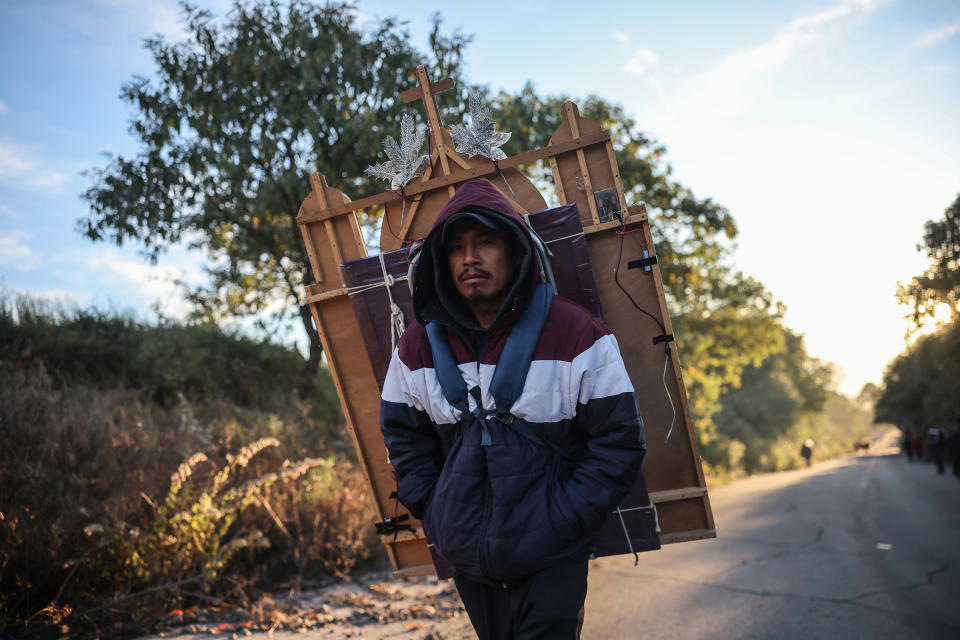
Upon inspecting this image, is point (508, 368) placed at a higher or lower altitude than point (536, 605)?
higher

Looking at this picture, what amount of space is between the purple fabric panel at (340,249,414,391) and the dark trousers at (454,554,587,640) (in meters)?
1.52

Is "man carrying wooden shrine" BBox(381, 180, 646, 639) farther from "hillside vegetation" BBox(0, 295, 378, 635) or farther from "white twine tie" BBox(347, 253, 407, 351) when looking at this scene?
"hillside vegetation" BBox(0, 295, 378, 635)

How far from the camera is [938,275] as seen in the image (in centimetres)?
2489

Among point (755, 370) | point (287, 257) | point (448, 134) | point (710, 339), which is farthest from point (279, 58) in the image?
point (755, 370)

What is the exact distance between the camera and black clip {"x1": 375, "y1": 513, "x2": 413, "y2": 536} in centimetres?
382

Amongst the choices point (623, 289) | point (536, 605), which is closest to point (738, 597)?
point (623, 289)

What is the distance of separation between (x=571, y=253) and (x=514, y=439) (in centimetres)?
124

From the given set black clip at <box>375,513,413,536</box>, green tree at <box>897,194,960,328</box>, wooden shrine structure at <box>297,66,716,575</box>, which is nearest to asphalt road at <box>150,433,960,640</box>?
black clip at <box>375,513,413,536</box>

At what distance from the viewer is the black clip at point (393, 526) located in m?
3.82

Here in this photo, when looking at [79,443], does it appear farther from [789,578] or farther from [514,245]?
[789,578]

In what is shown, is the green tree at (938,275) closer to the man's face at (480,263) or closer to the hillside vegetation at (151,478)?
the hillside vegetation at (151,478)

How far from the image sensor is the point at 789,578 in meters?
6.41

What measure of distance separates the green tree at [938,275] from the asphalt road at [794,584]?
1650 centimetres

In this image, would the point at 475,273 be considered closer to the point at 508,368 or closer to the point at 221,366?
the point at 508,368
